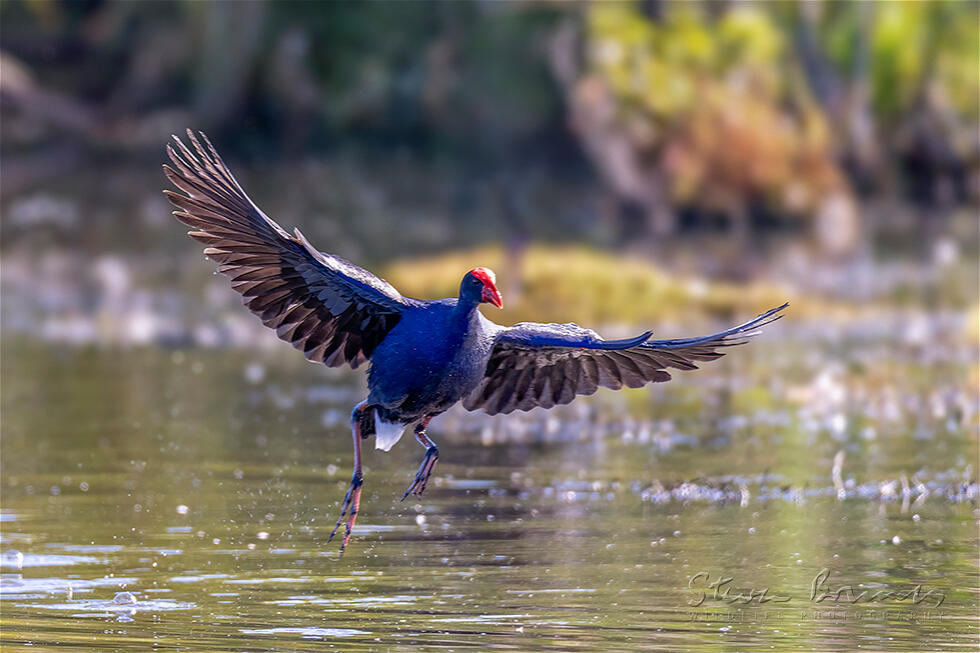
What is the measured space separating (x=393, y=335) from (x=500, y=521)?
188 cm

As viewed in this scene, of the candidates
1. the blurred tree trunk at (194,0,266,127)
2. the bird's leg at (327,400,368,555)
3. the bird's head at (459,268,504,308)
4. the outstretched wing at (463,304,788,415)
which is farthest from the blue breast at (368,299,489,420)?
the blurred tree trunk at (194,0,266,127)

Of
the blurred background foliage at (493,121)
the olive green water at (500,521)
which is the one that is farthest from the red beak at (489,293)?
the blurred background foliage at (493,121)

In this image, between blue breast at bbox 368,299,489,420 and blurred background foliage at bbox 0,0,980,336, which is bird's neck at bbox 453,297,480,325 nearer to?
blue breast at bbox 368,299,489,420

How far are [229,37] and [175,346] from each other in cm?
1299

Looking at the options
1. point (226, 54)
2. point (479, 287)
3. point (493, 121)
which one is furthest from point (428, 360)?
point (226, 54)

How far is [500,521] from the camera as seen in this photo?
33.0 feet

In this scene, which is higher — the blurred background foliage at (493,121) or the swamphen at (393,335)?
the blurred background foliage at (493,121)

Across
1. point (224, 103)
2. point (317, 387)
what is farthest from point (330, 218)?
point (317, 387)

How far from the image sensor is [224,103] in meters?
30.3

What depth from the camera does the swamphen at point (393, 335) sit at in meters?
8.30

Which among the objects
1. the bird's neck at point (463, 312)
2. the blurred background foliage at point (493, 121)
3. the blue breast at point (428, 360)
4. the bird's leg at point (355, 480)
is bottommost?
the bird's leg at point (355, 480)

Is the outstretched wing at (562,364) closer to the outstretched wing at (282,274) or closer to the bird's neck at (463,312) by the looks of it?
the bird's neck at (463,312)

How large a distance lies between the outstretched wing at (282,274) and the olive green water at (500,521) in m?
1.23
